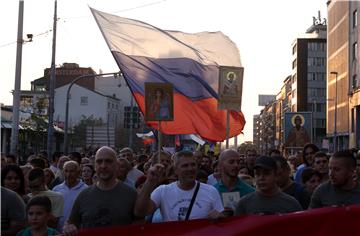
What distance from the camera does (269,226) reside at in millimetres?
5254

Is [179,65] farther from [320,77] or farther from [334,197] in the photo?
[320,77]

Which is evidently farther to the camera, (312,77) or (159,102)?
(312,77)

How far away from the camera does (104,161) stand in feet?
19.5

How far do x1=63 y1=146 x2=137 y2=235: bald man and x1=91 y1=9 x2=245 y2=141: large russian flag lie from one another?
461 centimetres

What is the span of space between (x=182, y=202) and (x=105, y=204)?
2.44 feet

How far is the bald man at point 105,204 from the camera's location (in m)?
5.70

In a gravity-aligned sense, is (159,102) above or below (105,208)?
above

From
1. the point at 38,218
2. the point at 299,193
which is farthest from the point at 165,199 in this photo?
the point at 299,193

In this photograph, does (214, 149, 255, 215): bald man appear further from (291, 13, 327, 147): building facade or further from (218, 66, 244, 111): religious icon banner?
Result: (291, 13, 327, 147): building facade

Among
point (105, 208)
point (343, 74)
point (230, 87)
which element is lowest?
point (105, 208)

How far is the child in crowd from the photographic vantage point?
19.2 ft

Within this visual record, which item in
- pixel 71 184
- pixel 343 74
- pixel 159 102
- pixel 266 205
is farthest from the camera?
pixel 343 74

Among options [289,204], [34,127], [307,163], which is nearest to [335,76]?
[34,127]

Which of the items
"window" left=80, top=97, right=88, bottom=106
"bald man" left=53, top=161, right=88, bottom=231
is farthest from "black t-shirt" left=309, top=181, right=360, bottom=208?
"window" left=80, top=97, right=88, bottom=106
